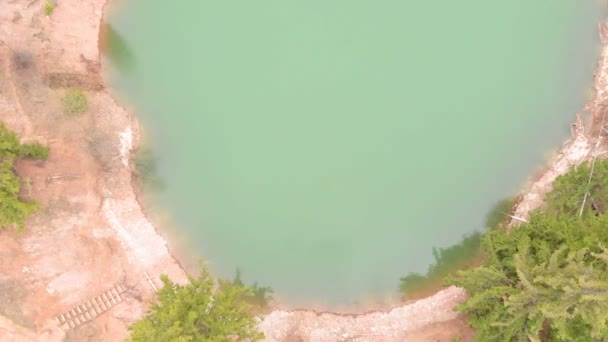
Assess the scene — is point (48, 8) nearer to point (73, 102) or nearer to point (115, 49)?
point (115, 49)

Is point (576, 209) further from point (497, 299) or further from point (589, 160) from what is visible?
point (497, 299)

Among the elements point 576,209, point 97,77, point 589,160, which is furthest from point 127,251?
point 589,160

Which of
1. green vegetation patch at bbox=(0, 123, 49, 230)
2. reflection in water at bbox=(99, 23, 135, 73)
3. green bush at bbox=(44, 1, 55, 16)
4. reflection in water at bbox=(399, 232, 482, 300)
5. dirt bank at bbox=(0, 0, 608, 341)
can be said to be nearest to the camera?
green vegetation patch at bbox=(0, 123, 49, 230)

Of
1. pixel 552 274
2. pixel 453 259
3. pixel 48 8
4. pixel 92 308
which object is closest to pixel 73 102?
pixel 48 8

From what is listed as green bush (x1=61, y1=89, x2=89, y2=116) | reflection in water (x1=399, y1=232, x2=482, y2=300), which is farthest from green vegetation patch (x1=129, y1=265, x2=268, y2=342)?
green bush (x1=61, y1=89, x2=89, y2=116)

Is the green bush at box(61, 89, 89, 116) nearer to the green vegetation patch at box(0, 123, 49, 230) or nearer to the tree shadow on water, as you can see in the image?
the green vegetation patch at box(0, 123, 49, 230)

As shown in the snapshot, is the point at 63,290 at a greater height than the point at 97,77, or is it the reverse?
the point at 97,77
